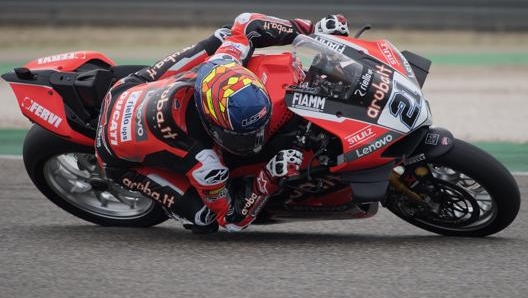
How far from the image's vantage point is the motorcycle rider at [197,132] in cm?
517

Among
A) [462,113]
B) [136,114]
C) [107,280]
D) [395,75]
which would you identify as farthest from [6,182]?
[462,113]

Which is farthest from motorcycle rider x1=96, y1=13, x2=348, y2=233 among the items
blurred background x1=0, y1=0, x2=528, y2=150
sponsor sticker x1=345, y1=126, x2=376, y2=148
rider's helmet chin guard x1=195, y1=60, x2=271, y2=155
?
blurred background x1=0, y1=0, x2=528, y2=150

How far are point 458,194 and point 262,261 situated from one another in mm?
1119

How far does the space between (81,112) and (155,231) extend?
33.7 inches

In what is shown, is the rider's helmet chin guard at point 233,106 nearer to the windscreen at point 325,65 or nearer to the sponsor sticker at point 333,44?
the windscreen at point 325,65

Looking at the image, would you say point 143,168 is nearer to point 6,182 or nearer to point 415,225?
point 415,225

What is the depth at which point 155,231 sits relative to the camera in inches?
243

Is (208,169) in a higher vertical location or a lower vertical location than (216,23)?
higher

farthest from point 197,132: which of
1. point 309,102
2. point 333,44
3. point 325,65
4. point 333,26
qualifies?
point 333,26

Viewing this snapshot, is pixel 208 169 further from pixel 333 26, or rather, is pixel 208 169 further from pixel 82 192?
pixel 82 192

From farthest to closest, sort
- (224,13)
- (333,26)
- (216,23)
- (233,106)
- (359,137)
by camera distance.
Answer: (216,23) → (224,13) → (333,26) → (359,137) → (233,106)

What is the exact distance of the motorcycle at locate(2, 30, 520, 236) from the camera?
5211 millimetres

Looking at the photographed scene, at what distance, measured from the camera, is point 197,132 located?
5461 millimetres

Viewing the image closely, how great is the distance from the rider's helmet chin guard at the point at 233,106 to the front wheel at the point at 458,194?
877 mm
